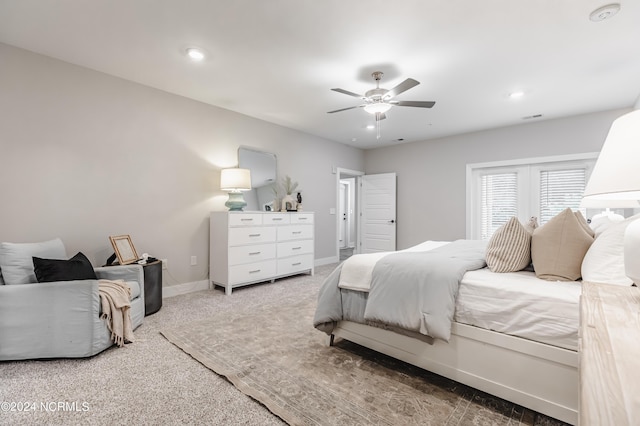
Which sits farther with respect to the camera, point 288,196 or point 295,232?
point 288,196

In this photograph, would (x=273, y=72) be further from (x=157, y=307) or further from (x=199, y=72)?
(x=157, y=307)

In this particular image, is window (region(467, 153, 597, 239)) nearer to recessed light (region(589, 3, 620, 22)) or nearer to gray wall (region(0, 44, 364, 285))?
recessed light (region(589, 3, 620, 22))

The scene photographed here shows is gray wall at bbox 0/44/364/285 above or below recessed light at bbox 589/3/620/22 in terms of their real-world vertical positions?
below

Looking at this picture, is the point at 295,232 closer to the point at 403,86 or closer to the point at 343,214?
the point at 403,86

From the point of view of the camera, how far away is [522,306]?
152 cm

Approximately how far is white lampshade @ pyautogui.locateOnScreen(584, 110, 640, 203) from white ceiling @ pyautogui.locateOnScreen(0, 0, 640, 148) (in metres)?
1.72

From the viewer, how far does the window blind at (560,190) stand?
177 inches

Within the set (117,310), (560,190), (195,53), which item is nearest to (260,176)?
(195,53)

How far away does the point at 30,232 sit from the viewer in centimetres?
276

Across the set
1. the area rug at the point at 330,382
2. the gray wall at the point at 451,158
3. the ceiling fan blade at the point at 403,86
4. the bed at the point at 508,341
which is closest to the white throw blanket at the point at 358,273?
the bed at the point at 508,341

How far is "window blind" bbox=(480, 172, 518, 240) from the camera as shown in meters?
5.05

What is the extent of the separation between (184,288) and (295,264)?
1601 millimetres

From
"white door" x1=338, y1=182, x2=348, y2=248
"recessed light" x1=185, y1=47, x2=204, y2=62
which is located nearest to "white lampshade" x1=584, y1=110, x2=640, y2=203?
"recessed light" x1=185, y1=47, x2=204, y2=62

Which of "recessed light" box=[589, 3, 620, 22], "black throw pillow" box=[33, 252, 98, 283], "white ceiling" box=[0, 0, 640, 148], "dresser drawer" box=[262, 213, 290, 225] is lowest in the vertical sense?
A: "black throw pillow" box=[33, 252, 98, 283]
